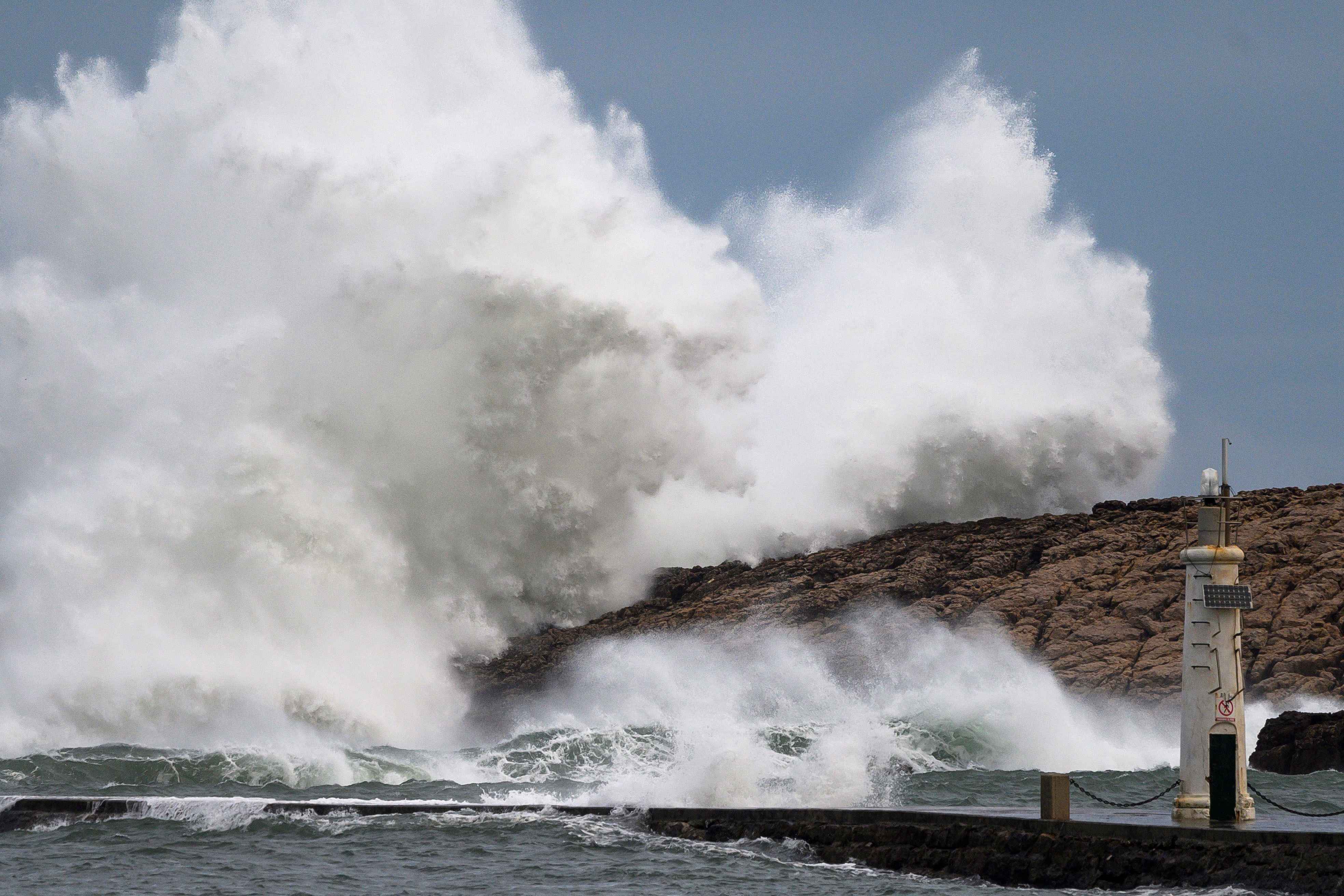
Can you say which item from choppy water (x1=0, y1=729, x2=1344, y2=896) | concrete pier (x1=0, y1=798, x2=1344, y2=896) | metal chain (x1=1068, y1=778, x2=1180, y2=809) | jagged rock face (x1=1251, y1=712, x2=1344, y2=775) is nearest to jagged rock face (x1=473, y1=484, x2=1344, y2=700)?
jagged rock face (x1=1251, y1=712, x2=1344, y2=775)

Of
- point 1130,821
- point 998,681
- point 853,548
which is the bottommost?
point 1130,821

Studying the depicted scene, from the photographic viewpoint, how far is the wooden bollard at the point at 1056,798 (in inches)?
484

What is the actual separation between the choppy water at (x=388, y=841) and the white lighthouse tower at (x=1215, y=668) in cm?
125

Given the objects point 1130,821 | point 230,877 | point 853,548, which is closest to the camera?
point 1130,821

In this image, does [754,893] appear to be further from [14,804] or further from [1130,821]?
[14,804]

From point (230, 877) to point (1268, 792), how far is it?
493 inches

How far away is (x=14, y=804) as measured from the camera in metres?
16.1

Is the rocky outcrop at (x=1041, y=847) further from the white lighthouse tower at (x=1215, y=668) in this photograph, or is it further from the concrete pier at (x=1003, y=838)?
the white lighthouse tower at (x=1215, y=668)

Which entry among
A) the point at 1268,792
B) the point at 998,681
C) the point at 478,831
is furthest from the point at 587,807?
the point at 998,681

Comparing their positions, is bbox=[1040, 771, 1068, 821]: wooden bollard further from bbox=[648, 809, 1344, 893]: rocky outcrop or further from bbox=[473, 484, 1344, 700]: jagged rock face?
bbox=[473, 484, 1344, 700]: jagged rock face

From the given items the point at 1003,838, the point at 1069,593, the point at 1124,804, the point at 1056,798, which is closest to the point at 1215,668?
the point at 1056,798

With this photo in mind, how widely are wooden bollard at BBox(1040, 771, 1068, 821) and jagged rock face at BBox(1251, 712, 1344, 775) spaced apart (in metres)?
12.1

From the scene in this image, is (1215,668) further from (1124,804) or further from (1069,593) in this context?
(1069,593)

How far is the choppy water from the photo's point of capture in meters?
12.7
